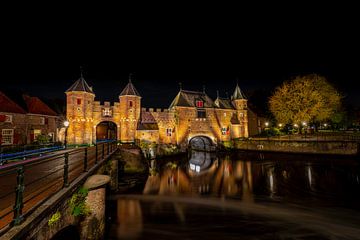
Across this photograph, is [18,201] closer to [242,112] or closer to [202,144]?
[242,112]

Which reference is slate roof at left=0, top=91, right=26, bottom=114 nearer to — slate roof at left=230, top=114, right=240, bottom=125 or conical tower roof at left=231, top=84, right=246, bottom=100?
slate roof at left=230, top=114, right=240, bottom=125

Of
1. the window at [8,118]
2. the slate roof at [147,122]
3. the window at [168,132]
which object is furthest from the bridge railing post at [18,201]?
the window at [168,132]

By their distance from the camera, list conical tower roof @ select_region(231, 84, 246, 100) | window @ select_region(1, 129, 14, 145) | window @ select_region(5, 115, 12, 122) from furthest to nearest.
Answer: conical tower roof @ select_region(231, 84, 246, 100) < window @ select_region(5, 115, 12, 122) < window @ select_region(1, 129, 14, 145)

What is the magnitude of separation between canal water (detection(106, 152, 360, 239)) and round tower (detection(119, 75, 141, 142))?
1064 centimetres

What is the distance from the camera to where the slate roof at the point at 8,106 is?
69.3 feet

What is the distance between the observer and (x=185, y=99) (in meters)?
38.5

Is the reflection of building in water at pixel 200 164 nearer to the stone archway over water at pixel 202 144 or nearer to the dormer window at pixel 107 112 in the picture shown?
the stone archway over water at pixel 202 144

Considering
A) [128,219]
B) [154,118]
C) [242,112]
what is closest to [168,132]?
[154,118]

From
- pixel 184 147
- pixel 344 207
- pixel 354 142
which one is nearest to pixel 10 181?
pixel 344 207

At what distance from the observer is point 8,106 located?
21.7 metres

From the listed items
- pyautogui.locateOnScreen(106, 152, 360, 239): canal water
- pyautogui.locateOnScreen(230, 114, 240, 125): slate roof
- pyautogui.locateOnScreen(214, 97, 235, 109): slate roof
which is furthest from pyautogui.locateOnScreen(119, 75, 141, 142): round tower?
pyautogui.locateOnScreen(230, 114, 240, 125): slate roof

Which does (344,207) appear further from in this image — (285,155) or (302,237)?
(285,155)

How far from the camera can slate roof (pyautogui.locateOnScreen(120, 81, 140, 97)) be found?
30.8m

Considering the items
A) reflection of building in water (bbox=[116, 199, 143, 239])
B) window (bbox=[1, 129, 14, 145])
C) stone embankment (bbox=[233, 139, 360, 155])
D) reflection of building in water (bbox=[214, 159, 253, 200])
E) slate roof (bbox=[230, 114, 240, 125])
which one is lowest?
reflection of building in water (bbox=[214, 159, 253, 200])
